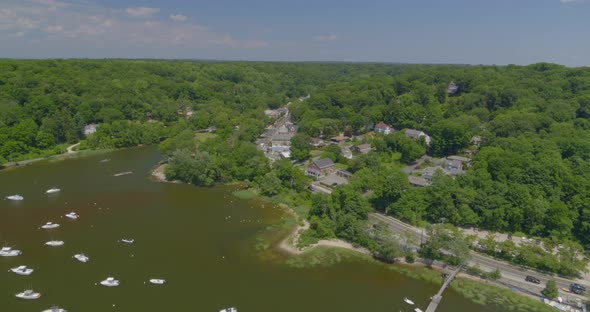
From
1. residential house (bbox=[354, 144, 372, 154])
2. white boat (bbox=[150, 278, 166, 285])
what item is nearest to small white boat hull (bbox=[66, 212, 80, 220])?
white boat (bbox=[150, 278, 166, 285])

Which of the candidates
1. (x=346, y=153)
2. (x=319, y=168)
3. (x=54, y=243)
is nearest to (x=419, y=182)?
(x=319, y=168)

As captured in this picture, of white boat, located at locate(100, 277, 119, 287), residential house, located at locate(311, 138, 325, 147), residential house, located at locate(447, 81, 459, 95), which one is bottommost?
white boat, located at locate(100, 277, 119, 287)

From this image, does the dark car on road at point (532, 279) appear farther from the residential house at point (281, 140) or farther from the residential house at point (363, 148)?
the residential house at point (281, 140)

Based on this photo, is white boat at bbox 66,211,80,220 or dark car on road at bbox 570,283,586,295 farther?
white boat at bbox 66,211,80,220

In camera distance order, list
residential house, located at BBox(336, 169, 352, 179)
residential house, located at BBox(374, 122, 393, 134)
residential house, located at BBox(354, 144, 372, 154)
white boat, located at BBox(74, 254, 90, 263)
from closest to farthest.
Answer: white boat, located at BBox(74, 254, 90, 263) → residential house, located at BBox(336, 169, 352, 179) → residential house, located at BBox(354, 144, 372, 154) → residential house, located at BBox(374, 122, 393, 134)

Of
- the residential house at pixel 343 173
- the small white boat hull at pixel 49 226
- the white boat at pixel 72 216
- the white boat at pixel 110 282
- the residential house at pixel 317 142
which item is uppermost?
the residential house at pixel 317 142

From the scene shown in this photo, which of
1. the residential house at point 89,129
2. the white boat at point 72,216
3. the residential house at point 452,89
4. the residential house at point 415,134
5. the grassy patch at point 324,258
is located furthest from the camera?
the residential house at point 452,89

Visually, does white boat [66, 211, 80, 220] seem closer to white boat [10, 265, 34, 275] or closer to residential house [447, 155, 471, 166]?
white boat [10, 265, 34, 275]

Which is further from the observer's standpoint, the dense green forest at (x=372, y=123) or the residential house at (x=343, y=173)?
the residential house at (x=343, y=173)

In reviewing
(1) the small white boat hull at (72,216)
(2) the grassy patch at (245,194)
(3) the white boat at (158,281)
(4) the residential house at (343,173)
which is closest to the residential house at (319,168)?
(4) the residential house at (343,173)
